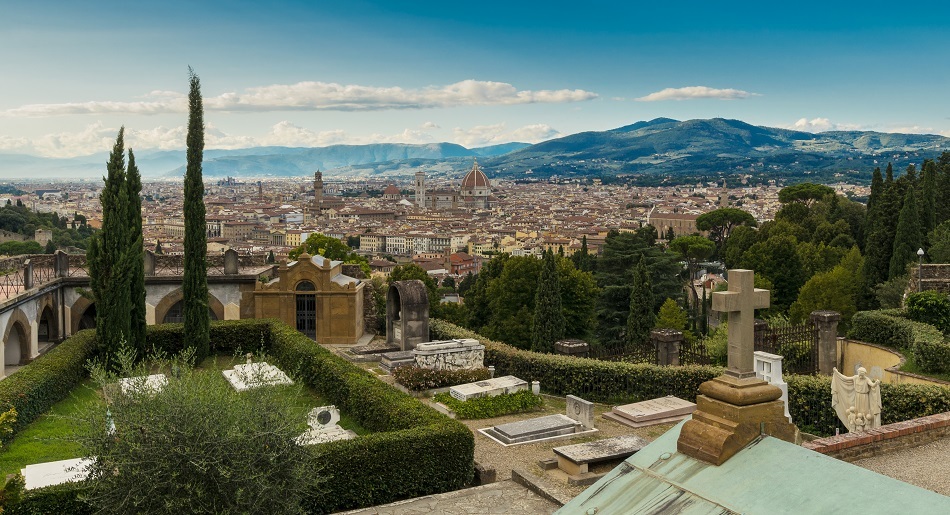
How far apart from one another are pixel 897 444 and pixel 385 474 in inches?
211

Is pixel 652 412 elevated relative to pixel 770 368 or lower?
lower

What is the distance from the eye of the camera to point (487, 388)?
13.7 m

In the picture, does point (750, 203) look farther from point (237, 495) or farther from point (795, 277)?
point (237, 495)

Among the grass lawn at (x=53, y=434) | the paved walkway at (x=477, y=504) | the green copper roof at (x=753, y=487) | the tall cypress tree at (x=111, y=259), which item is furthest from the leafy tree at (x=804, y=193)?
the green copper roof at (x=753, y=487)

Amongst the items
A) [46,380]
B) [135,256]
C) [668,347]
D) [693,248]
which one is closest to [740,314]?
[668,347]

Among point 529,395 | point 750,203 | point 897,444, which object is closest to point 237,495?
point 897,444

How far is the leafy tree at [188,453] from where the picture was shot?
6883mm

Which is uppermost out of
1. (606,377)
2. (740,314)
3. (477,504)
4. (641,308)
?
(740,314)

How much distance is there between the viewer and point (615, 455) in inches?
393

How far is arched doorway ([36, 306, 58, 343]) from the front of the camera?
1923 centimetres

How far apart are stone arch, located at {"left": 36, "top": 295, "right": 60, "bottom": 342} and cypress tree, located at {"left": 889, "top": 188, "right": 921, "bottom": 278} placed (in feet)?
82.0

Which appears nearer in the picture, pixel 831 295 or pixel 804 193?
pixel 831 295

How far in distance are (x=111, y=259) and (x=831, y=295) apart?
934 inches

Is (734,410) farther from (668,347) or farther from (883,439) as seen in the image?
(668,347)
